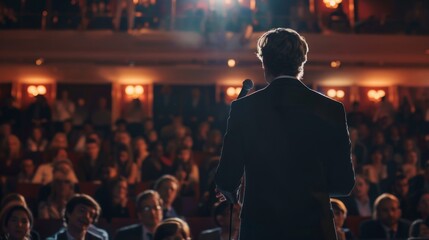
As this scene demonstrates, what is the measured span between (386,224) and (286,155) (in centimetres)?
420

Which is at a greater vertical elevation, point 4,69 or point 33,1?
point 33,1

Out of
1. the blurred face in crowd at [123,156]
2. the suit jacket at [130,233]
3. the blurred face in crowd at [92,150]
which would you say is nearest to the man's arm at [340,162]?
the suit jacket at [130,233]

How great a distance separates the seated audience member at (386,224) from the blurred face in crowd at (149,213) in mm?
1763

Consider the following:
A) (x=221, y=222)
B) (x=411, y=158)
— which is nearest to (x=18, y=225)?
(x=221, y=222)

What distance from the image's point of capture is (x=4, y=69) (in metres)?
15.2

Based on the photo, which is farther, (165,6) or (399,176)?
(165,6)

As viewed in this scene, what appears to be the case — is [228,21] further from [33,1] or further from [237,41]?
[33,1]

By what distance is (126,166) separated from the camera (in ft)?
29.3

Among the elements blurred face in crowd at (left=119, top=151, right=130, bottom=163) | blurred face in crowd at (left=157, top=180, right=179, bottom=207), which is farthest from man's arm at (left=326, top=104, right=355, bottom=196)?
blurred face in crowd at (left=119, top=151, right=130, bottom=163)

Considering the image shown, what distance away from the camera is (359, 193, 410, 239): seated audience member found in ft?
19.8

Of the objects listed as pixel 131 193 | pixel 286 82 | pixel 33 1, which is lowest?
pixel 131 193

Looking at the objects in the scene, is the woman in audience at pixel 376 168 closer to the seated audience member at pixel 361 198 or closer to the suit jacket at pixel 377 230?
the seated audience member at pixel 361 198

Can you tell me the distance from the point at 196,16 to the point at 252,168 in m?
12.7

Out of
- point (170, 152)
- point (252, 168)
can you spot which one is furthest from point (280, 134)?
point (170, 152)
